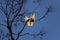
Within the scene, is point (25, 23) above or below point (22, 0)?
below

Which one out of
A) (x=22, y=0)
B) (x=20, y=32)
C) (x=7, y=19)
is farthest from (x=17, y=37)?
(x=22, y=0)

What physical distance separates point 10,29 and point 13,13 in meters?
0.67

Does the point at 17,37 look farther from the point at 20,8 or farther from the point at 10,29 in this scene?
the point at 20,8

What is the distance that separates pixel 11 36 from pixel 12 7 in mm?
1162

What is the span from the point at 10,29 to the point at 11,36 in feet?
0.91

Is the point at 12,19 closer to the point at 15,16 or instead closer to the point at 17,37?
the point at 15,16

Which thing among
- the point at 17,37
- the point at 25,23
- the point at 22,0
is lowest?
the point at 17,37

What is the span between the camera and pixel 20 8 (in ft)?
30.6

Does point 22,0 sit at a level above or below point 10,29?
above

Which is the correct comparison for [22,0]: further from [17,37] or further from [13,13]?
[17,37]

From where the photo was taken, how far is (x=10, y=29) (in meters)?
9.02

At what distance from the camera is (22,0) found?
30.7 ft

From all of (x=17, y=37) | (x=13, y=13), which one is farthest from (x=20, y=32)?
(x=13, y=13)

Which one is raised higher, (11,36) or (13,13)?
(13,13)
